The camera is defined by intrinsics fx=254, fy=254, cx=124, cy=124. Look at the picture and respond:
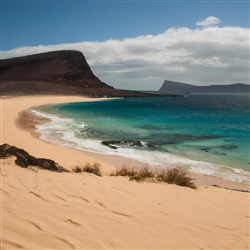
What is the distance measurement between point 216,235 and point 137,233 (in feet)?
4.44

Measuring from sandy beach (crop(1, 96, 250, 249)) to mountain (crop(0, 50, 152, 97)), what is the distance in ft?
271

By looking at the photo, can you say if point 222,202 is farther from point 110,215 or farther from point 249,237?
point 110,215

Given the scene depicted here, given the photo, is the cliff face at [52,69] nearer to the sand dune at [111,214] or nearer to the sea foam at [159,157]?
the sea foam at [159,157]

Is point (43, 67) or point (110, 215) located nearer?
point (110, 215)

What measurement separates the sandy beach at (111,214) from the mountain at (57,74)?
271 feet

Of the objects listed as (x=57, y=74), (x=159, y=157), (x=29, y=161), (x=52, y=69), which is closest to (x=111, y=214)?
(x=29, y=161)

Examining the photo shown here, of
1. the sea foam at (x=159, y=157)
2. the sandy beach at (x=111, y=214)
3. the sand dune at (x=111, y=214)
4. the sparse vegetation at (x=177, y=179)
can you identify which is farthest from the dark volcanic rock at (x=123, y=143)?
the sand dune at (x=111, y=214)

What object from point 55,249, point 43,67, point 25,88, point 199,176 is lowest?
point 199,176

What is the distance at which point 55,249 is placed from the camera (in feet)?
10.7

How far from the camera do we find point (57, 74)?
10575 centimetres

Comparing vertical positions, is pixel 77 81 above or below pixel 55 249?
above

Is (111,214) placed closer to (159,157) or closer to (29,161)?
(29,161)

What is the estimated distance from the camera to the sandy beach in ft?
11.9

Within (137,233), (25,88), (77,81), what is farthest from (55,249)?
(77,81)
